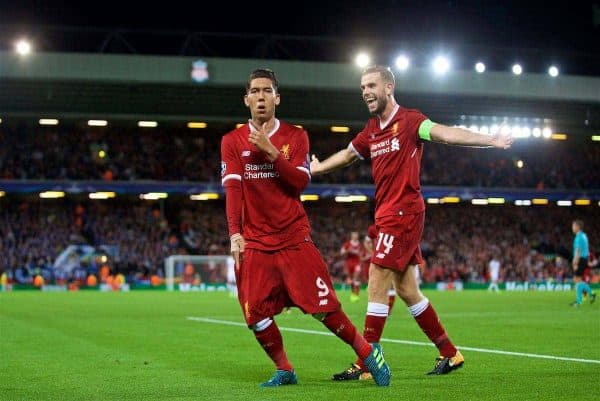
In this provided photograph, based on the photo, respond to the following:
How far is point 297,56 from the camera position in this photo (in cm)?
5541

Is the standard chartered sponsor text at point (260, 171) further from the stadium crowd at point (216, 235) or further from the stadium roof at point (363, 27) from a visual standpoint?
the stadium roof at point (363, 27)

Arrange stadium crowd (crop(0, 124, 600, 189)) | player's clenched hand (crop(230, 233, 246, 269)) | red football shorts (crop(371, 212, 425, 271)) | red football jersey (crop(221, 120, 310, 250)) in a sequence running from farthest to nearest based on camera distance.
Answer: stadium crowd (crop(0, 124, 600, 189)) → red football shorts (crop(371, 212, 425, 271)) → red football jersey (crop(221, 120, 310, 250)) → player's clenched hand (crop(230, 233, 246, 269))

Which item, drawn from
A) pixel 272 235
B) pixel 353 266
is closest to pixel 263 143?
pixel 272 235

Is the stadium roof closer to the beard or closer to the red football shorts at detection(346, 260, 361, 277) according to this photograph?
the red football shorts at detection(346, 260, 361, 277)

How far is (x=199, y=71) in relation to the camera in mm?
43625

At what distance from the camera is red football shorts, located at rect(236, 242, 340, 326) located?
770 cm

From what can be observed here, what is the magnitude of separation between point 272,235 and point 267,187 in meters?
0.38

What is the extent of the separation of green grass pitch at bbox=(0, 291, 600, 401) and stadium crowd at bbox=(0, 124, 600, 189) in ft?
104

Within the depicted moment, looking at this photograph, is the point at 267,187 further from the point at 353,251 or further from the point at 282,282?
the point at 353,251

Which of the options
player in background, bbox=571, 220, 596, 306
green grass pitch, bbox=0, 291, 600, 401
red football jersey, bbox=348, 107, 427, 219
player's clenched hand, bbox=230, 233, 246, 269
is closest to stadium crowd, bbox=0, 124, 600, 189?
player in background, bbox=571, 220, 596, 306

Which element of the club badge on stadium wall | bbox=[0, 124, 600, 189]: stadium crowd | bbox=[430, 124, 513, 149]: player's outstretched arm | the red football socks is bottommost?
the red football socks

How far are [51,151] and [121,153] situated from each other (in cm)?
360

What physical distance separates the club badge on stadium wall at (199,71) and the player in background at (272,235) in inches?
1419

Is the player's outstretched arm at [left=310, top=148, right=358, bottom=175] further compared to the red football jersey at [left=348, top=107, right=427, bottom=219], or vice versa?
the player's outstretched arm at [left=310, top=148, right=358, bottom=175]
